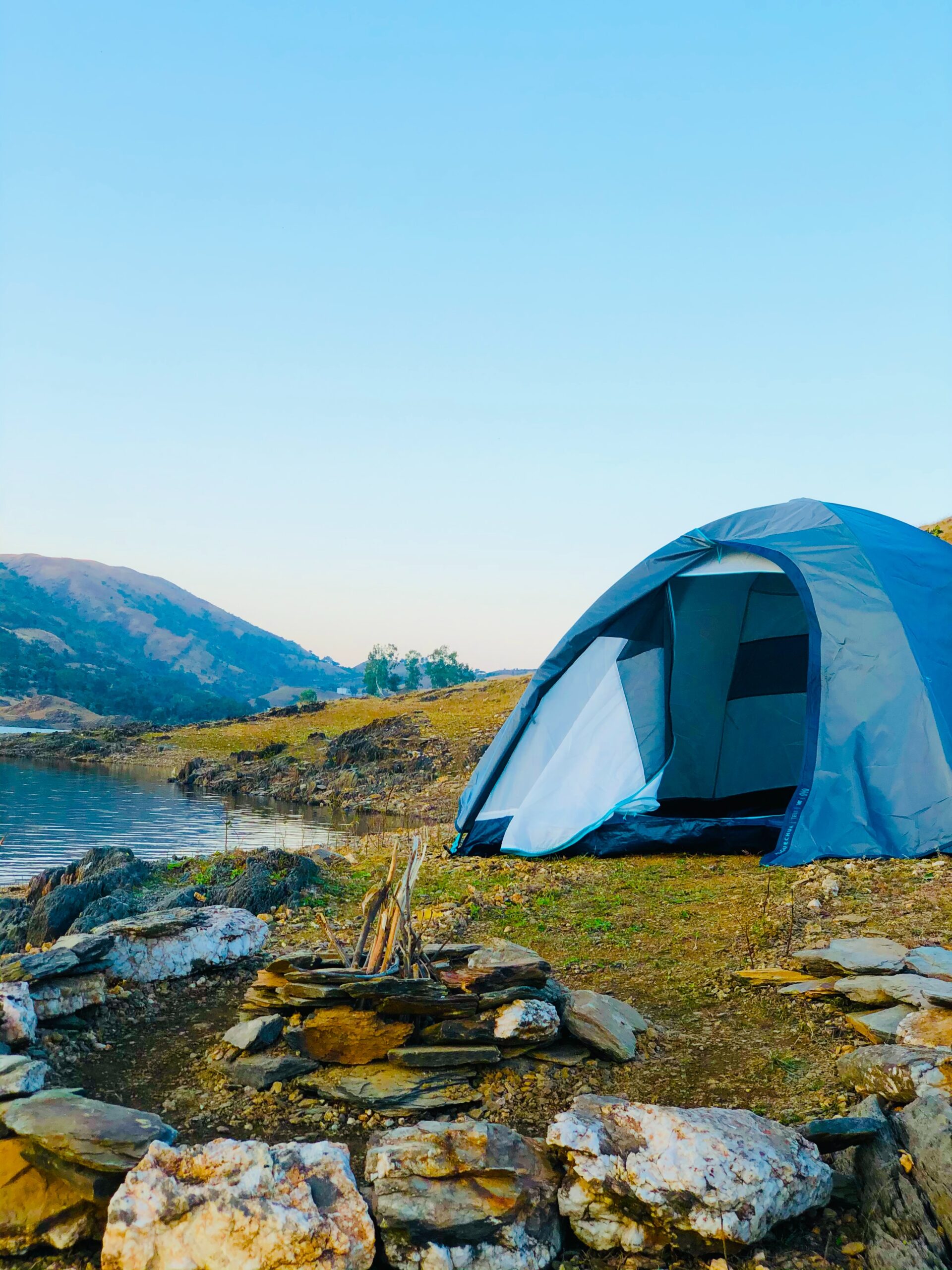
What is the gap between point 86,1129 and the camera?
3.41 m

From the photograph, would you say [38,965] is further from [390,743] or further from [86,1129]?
[390,743]

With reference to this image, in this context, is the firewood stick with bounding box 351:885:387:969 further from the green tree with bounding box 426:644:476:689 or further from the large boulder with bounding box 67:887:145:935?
the green tree with bounding box 426:644:476:689

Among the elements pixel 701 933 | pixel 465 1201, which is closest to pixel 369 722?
pixel 701 933

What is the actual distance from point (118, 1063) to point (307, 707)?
46335 mm

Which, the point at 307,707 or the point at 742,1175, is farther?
the point at 307,707

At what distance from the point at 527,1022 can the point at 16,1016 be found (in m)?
2.59

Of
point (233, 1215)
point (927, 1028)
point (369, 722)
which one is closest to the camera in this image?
point (233, 1215)

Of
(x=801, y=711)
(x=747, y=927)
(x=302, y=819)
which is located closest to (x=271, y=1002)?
(x=747, y=927)

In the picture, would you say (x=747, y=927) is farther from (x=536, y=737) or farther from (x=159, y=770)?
(x=159, y=770)

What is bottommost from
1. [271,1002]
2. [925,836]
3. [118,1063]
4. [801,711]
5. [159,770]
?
[159,770]

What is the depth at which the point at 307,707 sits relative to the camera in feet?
165

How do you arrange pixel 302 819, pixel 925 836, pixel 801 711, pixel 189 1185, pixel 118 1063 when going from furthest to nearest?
pixel 302 819, pixel 801 711, pixel 925 836, pixel 118 1063, pixel 189 1185

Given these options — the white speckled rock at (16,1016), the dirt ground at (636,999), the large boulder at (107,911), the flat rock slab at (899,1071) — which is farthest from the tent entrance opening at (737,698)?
the white speckled rock at (16,1016)

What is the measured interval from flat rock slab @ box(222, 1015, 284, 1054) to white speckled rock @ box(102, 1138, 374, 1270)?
54.5 inches
